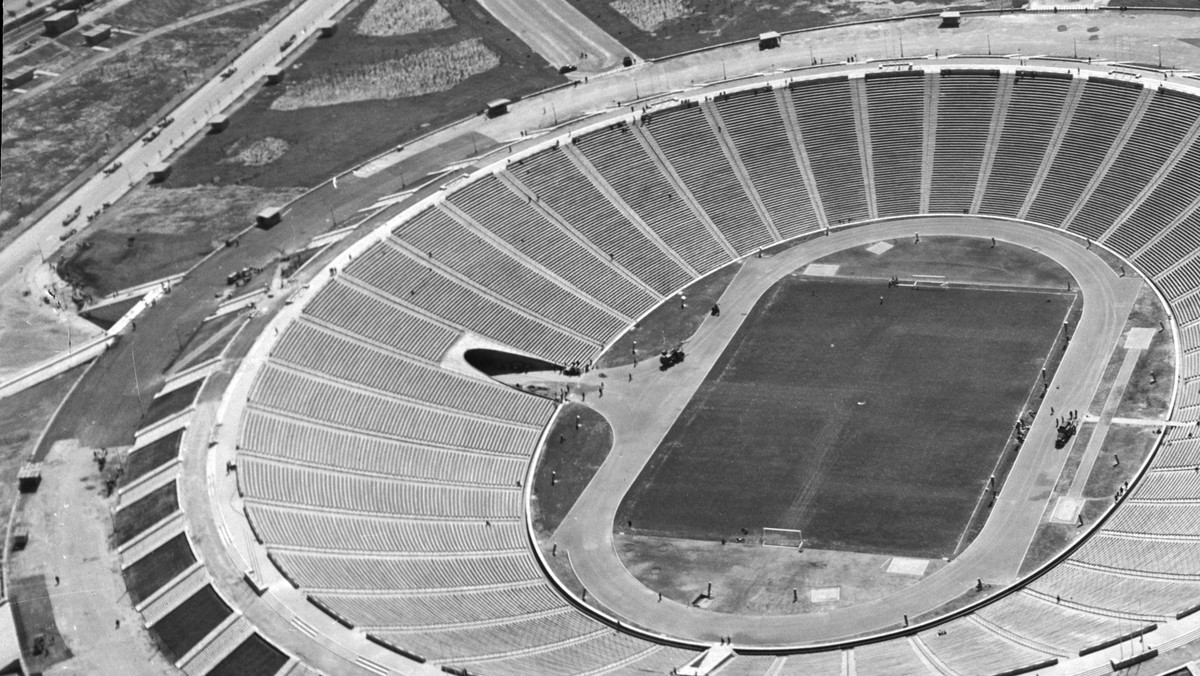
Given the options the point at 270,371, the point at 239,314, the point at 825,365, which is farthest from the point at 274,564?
the point at 825,365

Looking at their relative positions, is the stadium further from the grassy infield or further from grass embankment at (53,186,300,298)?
grass embankment at (53,186,300,298)

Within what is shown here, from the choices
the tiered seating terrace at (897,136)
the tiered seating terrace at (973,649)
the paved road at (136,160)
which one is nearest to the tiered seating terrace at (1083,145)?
the tiered seating terrace at (897,136)

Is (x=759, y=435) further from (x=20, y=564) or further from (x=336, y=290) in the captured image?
(x=20, y=564)

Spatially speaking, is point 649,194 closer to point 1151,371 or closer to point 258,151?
point 258,151

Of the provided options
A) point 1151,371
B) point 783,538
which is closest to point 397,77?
point 783,538

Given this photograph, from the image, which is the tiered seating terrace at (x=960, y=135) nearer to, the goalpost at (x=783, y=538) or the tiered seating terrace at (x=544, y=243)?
the tiered seating terrace at (x=544, y=243)
